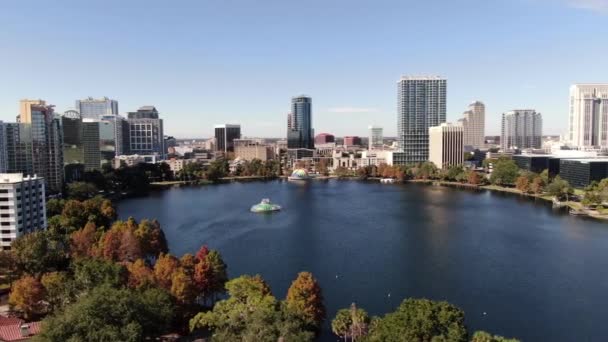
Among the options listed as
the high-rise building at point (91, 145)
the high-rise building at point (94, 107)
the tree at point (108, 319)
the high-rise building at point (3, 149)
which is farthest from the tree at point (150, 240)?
the high-rise building at point (94, 107)

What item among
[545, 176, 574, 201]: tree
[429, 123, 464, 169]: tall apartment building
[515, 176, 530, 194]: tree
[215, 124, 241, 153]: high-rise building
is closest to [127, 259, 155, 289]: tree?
[545, 176, 574, 201]: tree

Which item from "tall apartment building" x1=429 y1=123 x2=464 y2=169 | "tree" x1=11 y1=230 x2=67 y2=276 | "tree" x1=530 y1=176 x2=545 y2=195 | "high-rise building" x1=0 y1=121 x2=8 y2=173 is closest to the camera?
"tree" x1=11 y1=230 x2=67 y2=276

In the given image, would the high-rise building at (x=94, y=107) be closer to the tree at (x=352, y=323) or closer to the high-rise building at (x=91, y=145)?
the high-rise building at (x=91, y=145)

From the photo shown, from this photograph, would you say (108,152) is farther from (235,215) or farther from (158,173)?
(235,215)

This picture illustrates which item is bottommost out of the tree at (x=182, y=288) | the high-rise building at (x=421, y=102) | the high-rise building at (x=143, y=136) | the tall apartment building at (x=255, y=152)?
the tree at (x=182, y=288)

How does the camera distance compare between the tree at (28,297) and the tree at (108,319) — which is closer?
the tree at (108,319)

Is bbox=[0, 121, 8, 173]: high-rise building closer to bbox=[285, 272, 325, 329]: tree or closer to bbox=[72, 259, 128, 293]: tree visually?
bbox=[72, 259, 128, 293]: tree

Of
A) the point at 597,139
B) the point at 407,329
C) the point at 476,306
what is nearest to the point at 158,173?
the point at 476,306
